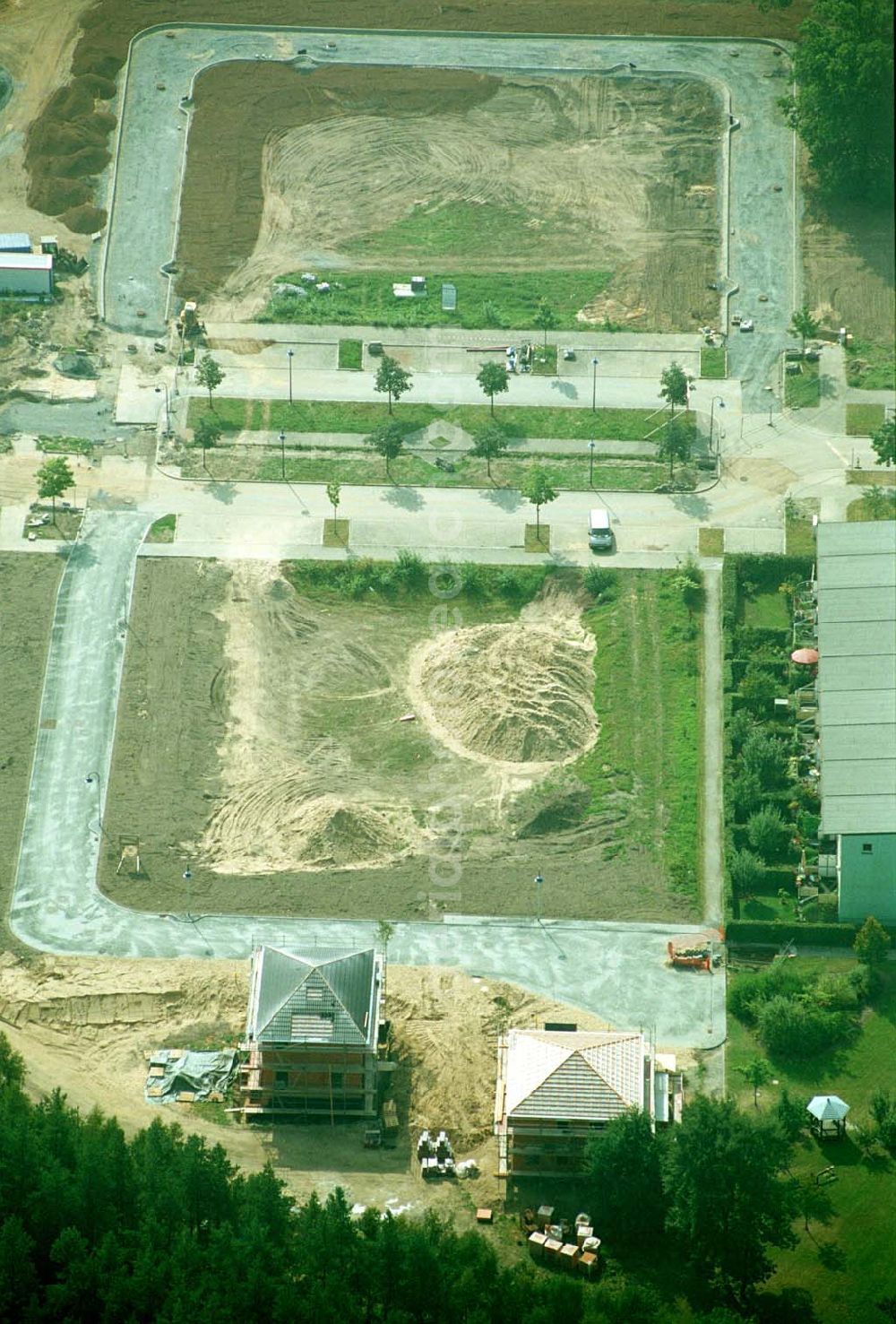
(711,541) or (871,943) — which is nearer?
(871,943)

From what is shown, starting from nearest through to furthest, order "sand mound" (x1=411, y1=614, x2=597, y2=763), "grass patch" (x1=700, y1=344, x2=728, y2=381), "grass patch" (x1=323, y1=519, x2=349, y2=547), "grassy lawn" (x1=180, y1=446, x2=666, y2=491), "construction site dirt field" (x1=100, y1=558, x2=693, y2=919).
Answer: "construction site dirt field" (x1=100, y1=558, x2=693, y2=919) < "sand mound" (x1=411, y1=614, x2=597, y2=763) < "grass patch" (x1=323, y1=519, x2=349, y2=547) < "grassy lawn" (x1=180, y1=446, x2=666, y2=491) < "grass patch" (x1=700, y1=344, x2=728, y2=381)

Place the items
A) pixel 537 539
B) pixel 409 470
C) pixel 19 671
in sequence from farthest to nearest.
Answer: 1. pixel 409 470
2. pixel 537 539
3. pixel 19 671

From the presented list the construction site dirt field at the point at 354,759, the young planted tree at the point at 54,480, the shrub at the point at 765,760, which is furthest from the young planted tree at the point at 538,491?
the young planted tree at the point at 54,480

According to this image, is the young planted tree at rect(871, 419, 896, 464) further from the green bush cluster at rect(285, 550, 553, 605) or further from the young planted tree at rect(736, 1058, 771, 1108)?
the young planted tree at rect(736, 1058, 771, 1108)

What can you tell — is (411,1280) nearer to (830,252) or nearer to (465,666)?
(465,666)

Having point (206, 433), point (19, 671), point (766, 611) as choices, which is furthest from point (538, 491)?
point (19, 671)

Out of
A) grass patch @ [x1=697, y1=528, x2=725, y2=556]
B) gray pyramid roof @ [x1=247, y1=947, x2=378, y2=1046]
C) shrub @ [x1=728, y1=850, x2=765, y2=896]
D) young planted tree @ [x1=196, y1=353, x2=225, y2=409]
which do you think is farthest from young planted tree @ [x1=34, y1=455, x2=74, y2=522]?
shrub @ [x1=728, y1=850, x2=765, y2=896]

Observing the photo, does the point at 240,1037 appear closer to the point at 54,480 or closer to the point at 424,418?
the point at 54,480
